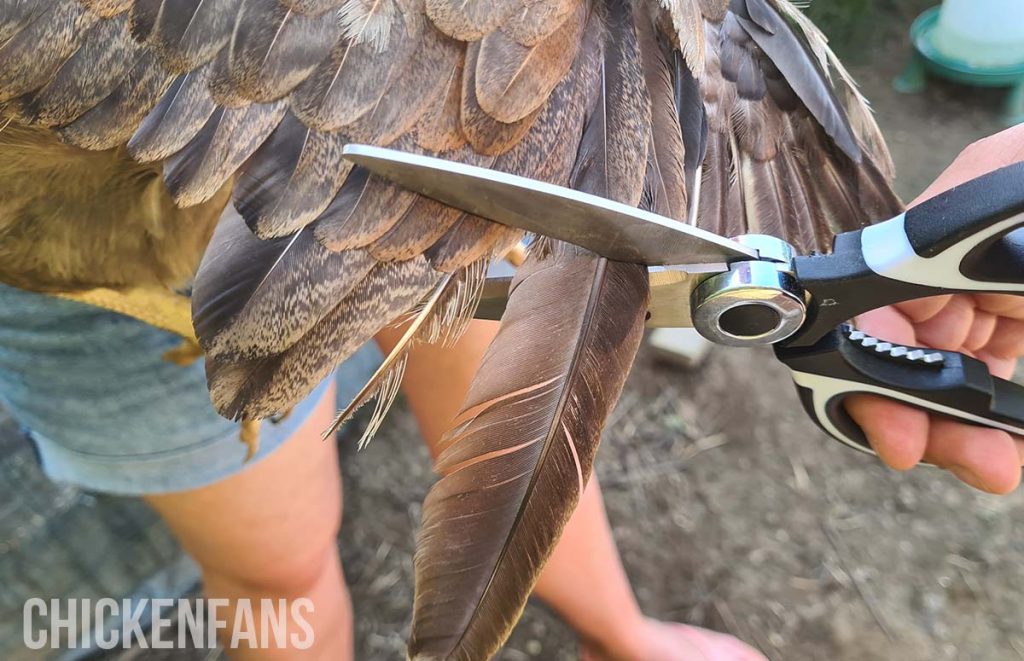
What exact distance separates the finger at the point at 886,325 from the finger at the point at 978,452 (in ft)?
0.37

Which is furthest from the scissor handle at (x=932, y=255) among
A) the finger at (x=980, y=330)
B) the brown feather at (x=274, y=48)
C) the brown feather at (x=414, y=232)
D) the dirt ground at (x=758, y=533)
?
the dirt ground at (x=758, y=533)

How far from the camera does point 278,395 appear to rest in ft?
1.77

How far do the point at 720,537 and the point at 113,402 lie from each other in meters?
1.18

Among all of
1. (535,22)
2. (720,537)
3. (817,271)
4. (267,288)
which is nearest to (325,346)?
(267,288)

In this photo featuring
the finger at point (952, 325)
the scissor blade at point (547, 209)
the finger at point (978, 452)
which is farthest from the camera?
the finger at point (952, 325)

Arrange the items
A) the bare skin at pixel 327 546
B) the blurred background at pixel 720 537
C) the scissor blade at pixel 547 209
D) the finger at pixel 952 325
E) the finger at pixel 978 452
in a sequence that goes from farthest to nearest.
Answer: the blurred background at pixel 720 537 < the bare skin at pixel 327 546 < the finger at pixel 952 325 < the finger at pixel 978 452 < the scissor blade at pixel 547 209

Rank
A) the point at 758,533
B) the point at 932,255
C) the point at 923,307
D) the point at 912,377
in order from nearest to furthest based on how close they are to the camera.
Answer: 1. the point at 932,255
2. the point at 912,377
3. the point at 923,307
4. the point at 758,533

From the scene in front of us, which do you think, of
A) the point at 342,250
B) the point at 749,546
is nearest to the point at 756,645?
the point at 749,546

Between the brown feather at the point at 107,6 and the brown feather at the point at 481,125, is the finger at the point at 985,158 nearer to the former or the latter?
the brown feather at the point at 481,125

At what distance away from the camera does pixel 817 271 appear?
65cm

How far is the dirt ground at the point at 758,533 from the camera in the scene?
1431 millimetres

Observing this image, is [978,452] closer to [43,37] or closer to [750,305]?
[750,305]

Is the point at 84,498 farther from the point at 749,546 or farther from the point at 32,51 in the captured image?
the point at 749,546

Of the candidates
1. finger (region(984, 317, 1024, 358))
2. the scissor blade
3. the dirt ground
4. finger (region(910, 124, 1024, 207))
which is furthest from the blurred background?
the scissor blade
